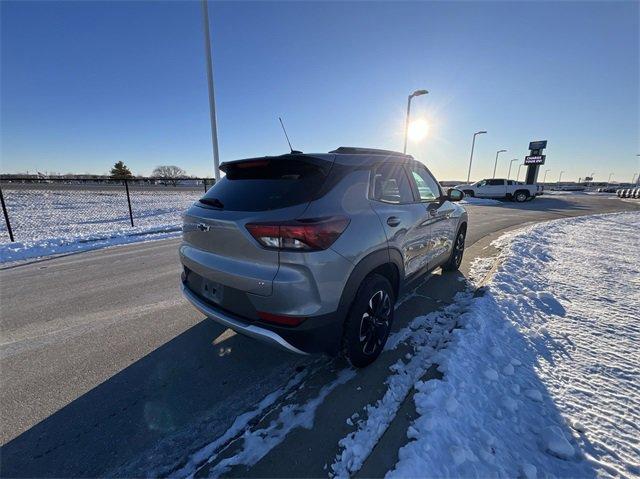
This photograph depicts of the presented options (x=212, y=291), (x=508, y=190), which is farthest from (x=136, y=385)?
(x=508, y=190)

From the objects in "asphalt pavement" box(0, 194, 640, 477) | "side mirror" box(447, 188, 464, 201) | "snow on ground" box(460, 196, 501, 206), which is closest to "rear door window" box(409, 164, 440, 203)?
"side mirror" box(447, 188, 464, 201)

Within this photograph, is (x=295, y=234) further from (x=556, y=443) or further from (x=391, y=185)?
(x=556, y=443)

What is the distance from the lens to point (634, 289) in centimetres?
434

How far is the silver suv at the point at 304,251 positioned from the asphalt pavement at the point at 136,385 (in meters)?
0.53

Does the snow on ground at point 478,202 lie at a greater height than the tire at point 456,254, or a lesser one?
lesser

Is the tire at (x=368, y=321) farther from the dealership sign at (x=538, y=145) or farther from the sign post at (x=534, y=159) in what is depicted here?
the dealership sign at (x=538, y=145)

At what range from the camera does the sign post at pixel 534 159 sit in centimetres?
3744

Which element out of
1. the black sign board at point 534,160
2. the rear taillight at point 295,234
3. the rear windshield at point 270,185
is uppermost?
the black sign board at point 534,160

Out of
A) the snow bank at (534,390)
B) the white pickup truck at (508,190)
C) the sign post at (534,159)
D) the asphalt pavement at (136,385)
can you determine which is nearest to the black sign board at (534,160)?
the sign post at (534,159)

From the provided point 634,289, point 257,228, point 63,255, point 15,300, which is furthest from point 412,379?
point 63,255

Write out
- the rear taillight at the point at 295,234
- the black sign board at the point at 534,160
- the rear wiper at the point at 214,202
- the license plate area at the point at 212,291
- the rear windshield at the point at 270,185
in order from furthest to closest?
the black sign board at the point at 534,160 < the rear wiper at the point at 214,202 < the license plate area at the point at 212,291 < the rear windshield at the point at 270,185 < the rear taillight at the point at 295,234

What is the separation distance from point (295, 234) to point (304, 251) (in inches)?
5.3

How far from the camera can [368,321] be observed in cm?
261

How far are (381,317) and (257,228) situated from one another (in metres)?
1.44
